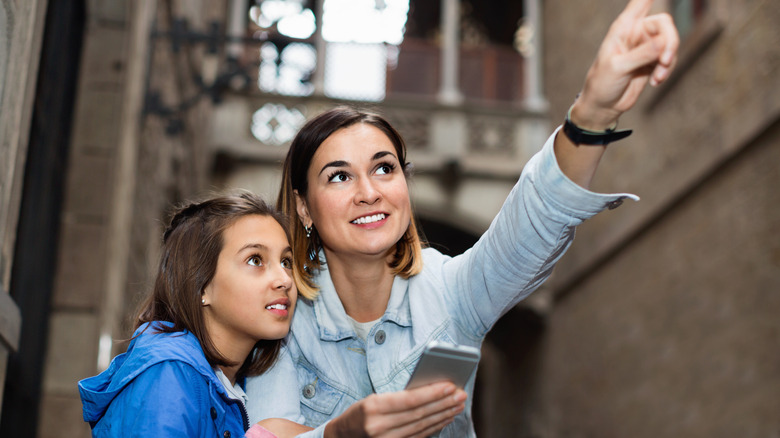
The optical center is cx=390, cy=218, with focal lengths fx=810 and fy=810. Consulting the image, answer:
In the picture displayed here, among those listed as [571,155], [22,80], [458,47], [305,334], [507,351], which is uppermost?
[458,47]

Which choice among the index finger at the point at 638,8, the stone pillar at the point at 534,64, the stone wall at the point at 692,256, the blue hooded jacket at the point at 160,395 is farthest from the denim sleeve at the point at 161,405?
the stone pillar at the point at 534,64

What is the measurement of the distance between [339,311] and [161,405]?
0.58 metres

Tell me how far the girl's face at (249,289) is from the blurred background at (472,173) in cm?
46

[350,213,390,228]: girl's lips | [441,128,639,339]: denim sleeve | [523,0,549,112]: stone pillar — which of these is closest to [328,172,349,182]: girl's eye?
[350,213,390,228]: girl's lips

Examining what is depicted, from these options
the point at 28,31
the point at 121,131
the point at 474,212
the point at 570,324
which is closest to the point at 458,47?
the point at 474,212

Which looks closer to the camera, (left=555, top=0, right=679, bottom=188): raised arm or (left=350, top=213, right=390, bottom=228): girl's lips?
(left=555, top=0, right=679, bottom=188): raised arm

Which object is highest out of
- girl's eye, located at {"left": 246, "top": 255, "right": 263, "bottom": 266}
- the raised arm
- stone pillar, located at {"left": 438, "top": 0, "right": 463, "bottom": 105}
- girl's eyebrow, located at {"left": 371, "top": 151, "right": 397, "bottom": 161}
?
stone pillar, located at {"left": 438, "top": 0, "right": 463, "bottom": 105}

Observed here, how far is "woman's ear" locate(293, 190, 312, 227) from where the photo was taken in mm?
2123

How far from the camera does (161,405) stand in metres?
1.55

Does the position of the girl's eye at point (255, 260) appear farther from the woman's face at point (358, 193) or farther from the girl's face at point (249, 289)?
the woman's face at point (358, 193)

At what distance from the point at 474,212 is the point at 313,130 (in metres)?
8.71

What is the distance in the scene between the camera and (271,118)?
10664 mm

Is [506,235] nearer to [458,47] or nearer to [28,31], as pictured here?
[28,31]

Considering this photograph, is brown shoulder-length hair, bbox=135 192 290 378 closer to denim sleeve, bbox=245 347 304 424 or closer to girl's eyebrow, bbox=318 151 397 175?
denim sleeve, bbox=245 347 304 424
